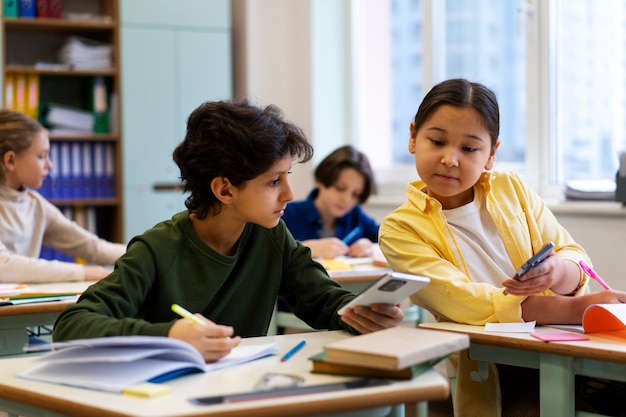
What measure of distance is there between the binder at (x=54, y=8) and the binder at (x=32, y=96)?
388 millimetres

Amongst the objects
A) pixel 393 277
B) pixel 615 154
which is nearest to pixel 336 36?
pixel 615 154

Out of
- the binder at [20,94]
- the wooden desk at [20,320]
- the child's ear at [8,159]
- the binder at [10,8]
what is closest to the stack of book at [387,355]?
the wooden desk at [20,320]

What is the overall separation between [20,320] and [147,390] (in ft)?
3.81

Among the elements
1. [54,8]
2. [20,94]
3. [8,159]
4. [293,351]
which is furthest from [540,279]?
[54,8]

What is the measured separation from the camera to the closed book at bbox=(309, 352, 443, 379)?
130 centimetres

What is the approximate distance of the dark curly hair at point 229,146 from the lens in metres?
1.79

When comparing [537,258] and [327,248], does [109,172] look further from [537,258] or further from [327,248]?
[537,258]

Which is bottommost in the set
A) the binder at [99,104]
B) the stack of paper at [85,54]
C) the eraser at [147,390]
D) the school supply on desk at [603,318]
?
the school supply on desk at [603,318]

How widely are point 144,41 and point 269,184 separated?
147 inches

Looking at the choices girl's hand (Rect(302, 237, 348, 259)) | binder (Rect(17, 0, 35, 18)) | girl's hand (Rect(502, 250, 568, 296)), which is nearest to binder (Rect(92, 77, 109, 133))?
binder (Rect(17, 0, 35, 18))

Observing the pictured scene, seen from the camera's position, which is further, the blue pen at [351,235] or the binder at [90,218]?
the binder at [90,218]

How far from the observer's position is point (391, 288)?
1519mm

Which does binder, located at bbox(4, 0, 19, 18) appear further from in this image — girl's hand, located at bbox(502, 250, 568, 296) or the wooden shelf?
girl's hand, located at bbox(502, 250, 568, 296)

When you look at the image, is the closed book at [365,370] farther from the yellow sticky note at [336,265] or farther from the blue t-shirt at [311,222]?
the blue t-shirt at [311,222]
